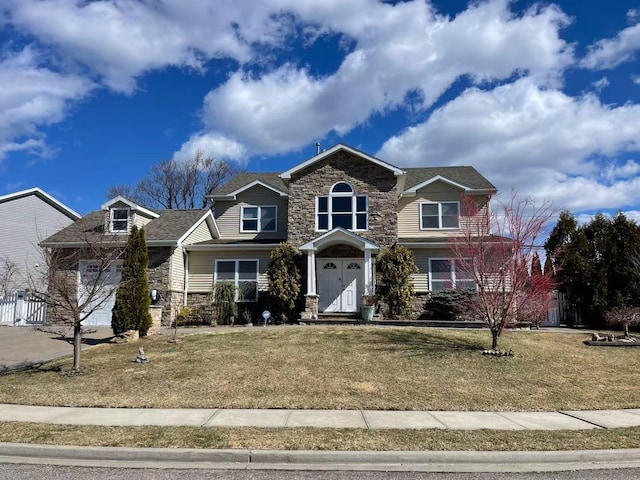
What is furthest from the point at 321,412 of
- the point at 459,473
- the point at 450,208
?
the point at 450,208

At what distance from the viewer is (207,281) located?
2172 centimetres

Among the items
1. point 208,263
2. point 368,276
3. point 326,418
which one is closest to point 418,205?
point 368,276

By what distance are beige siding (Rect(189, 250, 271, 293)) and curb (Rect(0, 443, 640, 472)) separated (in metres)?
15.7

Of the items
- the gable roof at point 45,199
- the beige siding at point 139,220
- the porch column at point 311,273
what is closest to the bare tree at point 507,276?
the porch column at point 311,273

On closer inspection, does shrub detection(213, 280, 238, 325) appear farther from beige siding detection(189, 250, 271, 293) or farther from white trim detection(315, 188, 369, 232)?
white trim detection(315, 188, 369, 232)

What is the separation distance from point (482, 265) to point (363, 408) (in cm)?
644

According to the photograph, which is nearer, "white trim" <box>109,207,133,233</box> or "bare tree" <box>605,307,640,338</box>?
"bare tree" <box>605,307,640,338</box>

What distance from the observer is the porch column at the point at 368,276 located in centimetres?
1911

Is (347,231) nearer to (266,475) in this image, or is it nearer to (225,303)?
(225,303)

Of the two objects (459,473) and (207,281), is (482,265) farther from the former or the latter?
(207,281)

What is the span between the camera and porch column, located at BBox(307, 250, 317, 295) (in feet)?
64.0

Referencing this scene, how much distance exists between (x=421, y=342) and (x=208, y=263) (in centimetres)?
1200

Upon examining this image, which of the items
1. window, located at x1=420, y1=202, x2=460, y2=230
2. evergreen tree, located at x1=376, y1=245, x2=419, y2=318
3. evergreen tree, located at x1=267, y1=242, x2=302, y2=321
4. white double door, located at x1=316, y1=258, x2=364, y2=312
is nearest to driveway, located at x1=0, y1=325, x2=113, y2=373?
evergreen tree, located at x1=267, y1=242, x2=302, y2=321

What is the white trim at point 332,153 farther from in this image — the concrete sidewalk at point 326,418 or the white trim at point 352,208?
the concrete sidewalk at point 326,418
